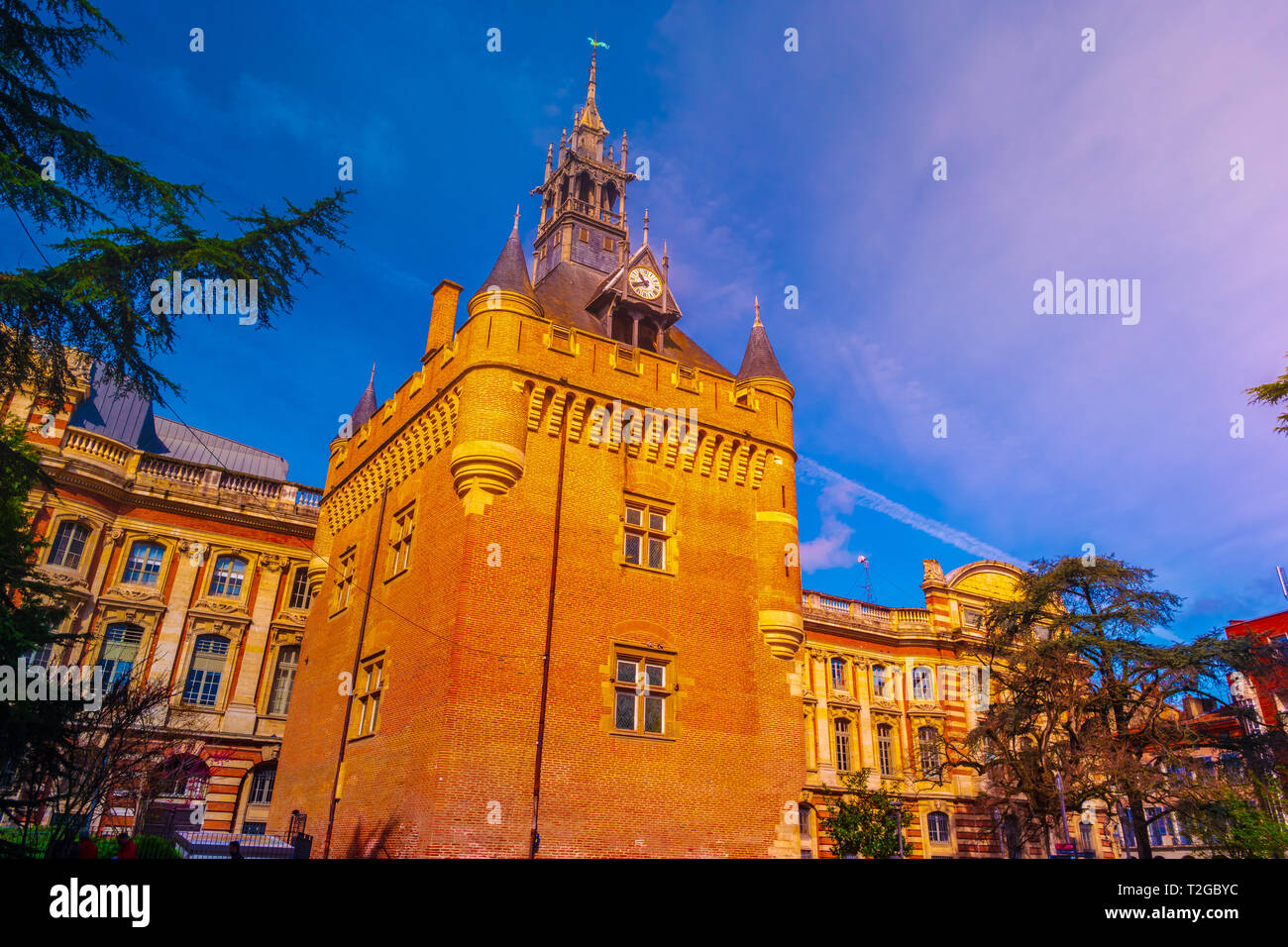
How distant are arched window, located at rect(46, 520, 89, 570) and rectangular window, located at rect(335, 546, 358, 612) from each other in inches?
521

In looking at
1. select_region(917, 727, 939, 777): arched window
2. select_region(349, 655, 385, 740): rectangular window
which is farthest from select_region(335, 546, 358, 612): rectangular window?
select_region(917, 727, 939, 777): arched window

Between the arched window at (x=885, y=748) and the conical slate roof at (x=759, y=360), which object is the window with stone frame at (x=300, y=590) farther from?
the arched window at (x=885, y=748)

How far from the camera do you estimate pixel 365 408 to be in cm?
3422

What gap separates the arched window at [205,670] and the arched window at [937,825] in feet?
117

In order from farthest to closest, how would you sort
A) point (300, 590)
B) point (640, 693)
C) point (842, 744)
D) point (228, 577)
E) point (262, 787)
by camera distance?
point (842, 744)
point (300, 590)
point (228, 577)
point (262, 787)
point (640, 693)

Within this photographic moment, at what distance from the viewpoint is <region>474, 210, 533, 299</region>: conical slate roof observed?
72.6 feet

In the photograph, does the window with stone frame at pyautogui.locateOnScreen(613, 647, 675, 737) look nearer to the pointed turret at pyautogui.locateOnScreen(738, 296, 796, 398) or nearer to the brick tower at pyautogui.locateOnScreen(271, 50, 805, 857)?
the brick tower at pyautogui.locateOnScreen(271, 50, 805, 857)

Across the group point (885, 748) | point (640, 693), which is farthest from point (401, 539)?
point (885, 748)

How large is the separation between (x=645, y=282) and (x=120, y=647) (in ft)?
83.9

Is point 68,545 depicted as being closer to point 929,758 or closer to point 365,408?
point 365,408
